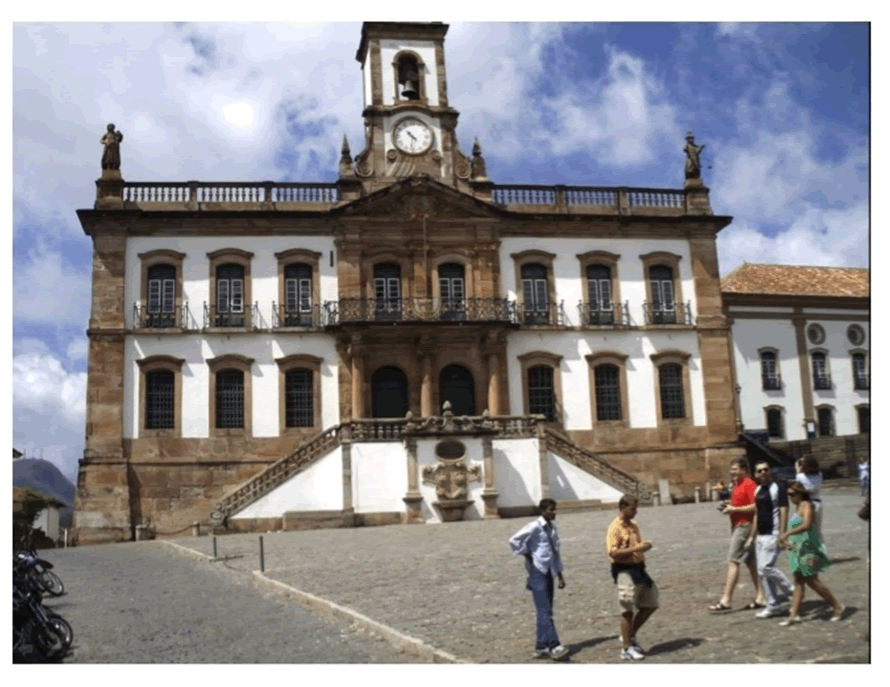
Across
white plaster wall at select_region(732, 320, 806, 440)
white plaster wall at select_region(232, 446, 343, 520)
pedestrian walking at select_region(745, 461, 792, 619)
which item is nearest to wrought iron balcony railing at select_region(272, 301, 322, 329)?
white plaster wall at select_region(232, 446, 343, 520)

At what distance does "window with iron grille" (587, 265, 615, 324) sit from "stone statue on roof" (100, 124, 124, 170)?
13.4m

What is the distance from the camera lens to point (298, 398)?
27875 mm

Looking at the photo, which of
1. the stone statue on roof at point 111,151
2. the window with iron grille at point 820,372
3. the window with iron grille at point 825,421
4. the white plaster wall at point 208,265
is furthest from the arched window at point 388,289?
the window with iron grille at point 825,421

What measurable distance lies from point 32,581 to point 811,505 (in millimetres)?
7929

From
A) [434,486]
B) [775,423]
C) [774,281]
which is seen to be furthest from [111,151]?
[775,423]

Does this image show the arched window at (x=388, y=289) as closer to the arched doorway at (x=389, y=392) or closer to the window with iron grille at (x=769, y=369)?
the arched doorway at (x=389, y=392)

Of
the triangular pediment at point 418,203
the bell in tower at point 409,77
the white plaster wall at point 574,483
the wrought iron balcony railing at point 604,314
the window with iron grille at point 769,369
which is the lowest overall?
the white plaster wall at point 574,483

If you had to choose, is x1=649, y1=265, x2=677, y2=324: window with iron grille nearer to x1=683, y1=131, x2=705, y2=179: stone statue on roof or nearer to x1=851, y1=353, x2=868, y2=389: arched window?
x1=683, y1=131, x2=705, y2=179: stone statue on roof

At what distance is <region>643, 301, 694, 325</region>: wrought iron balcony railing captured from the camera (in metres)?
29.6

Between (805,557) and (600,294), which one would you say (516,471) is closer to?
(600,294)

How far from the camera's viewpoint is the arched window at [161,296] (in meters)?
27.6

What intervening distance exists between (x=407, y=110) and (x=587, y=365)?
Answer: 884cm

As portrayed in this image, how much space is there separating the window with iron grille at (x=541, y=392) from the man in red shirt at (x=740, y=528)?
18.0m
